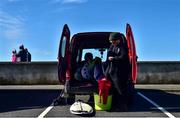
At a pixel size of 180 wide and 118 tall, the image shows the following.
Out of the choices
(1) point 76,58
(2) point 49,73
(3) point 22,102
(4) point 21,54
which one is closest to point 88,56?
(1) point 76,58

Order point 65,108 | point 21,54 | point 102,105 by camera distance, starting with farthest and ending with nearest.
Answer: point 21,54 < point 65,108 < point 102,105

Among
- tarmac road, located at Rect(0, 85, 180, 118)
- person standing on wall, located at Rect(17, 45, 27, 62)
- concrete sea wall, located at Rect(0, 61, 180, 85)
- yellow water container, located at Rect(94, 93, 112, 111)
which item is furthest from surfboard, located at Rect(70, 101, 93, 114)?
person standing on wall, located at Rect(17, 45, 27, 62)

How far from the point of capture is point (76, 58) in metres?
13.6

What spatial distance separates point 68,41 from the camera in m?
12.9

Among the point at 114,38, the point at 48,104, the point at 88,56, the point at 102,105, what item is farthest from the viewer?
the point at 48,104

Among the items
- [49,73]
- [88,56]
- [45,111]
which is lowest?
[45,111]

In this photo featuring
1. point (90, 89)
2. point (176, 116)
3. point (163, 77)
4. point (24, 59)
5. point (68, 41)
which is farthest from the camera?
point (24, 59)

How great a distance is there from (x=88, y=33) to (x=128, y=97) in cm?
191

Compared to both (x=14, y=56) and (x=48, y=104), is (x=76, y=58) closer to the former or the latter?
(x=48, y=104)

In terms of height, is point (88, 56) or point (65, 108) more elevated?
point (88, 56)

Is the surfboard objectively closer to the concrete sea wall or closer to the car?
the car

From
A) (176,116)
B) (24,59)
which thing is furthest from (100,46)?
(24,59)

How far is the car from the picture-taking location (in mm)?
12133

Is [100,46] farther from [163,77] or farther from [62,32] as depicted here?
[163,77]
